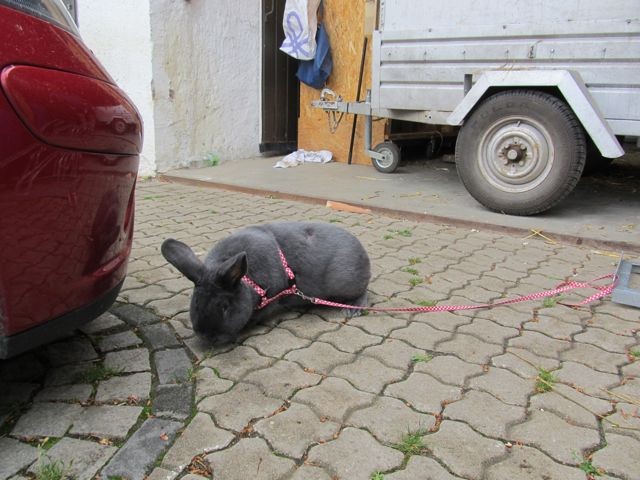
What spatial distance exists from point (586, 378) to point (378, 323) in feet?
3.54

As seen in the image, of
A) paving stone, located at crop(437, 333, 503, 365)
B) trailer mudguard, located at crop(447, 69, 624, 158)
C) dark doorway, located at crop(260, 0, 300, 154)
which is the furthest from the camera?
dark doorway, located at crop(260, 0, 300, 154)

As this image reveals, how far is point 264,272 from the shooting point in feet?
8.78

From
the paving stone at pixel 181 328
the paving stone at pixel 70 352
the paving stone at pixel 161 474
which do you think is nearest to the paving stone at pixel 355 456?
the paving stone at pixel 161 474

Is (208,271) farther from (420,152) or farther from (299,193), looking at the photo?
(420,152)

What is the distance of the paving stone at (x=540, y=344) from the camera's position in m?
2.65

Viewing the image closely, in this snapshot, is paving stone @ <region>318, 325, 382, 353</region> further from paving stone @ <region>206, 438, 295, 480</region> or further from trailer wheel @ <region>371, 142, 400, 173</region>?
trailer wheel @ <region>371, 142, 400, 173</region>

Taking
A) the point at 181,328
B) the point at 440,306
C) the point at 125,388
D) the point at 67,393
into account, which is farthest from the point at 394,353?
the point at 67,393

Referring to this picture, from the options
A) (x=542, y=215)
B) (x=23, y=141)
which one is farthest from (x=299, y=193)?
(x=23, y=141)

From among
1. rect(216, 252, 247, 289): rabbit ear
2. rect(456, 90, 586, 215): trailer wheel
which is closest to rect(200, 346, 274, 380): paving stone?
rect(216, 252, 247, 289): rabbit ear

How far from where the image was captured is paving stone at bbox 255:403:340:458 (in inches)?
73.6

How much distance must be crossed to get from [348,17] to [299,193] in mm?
3573

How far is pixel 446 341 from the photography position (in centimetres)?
274

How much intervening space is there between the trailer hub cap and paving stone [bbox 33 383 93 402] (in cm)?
420

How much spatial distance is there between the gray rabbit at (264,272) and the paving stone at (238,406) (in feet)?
1.27
